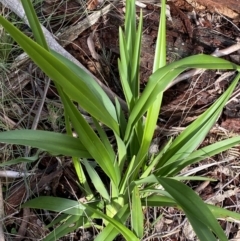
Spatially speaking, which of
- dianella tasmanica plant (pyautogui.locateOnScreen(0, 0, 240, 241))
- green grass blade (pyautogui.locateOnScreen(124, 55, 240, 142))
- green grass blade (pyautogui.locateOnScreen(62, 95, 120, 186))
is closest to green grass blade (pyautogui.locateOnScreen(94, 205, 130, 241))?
dianella tasmanica plant (pyautogui.locateOnScreen(0, 0, 240, 241))

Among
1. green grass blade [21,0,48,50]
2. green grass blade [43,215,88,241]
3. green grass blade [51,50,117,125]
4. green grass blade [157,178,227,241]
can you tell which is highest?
green grass blade [21,0,48,50]

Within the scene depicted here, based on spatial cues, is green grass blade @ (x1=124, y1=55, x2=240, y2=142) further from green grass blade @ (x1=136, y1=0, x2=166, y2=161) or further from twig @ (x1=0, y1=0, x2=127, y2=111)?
twig @ (x1=0, y1=0, x2=127, y2=111)

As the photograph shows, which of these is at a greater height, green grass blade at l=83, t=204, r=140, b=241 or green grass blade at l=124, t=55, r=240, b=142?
green grass blade at l=124, t=55, r=240, b=142

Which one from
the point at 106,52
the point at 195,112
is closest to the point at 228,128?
the point at 195,112

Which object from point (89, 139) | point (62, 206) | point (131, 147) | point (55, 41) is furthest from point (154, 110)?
point (55, 41)

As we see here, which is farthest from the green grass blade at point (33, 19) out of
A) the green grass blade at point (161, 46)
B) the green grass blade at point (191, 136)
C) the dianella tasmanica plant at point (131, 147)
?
the green grass blade at point (191, 136)

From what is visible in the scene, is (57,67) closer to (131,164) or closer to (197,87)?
(131,164)

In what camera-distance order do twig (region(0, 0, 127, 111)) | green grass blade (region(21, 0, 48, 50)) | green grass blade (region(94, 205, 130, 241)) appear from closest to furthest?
green grass blade (region(21, 0, 48, 50))
green grass blade (region(94, 205, 130, 241))
twig (region(0, 0, 127, 111))

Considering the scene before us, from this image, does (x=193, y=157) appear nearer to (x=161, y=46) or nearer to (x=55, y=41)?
(x=161, y=46)
